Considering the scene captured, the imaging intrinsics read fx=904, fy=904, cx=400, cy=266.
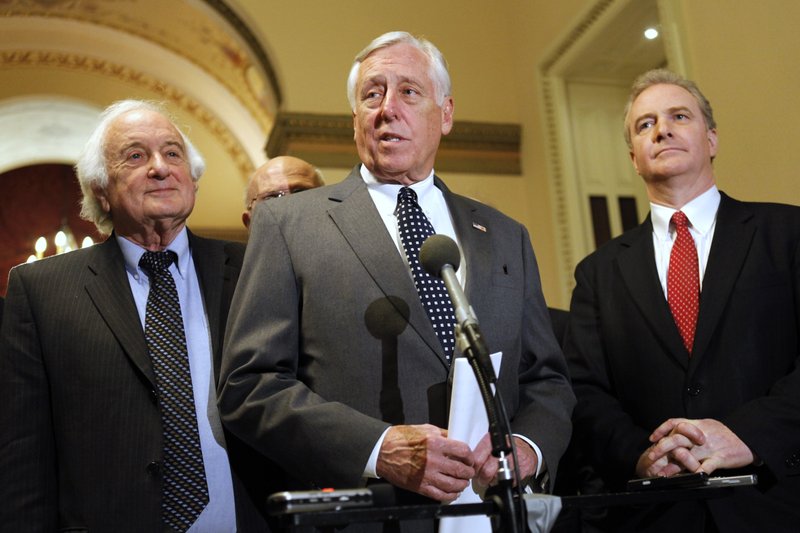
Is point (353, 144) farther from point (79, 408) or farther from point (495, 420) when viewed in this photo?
point (495, 420)

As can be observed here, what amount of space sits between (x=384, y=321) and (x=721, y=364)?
1.02 metres

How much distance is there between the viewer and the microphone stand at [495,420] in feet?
4.88

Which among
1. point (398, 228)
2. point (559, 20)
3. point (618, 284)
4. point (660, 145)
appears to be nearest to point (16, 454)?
point (398, 228)

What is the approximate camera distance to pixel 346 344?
2.06 m

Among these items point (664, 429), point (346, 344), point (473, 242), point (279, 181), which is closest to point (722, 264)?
point (664, 429)

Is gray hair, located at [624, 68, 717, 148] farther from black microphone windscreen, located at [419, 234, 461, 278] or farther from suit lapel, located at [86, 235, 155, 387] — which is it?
suit lapel, located at [86, 235, 155, 387]

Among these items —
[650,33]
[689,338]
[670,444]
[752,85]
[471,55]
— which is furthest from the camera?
[471,55]

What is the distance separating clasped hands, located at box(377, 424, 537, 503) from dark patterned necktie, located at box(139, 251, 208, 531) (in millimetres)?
577

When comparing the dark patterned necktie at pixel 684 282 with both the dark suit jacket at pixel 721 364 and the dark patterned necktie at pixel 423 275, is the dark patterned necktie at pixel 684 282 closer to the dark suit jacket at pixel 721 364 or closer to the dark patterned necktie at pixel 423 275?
the dark suit jacket at pixel 721 364

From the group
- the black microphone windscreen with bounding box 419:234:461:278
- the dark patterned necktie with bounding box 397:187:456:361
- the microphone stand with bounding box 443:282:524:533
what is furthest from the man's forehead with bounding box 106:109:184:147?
the microphone stand with bounding box 443:282:524:533

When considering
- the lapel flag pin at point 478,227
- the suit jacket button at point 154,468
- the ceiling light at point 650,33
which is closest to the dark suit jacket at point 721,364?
the lapel flag pin at point 478,227

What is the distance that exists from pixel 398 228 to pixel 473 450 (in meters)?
0.65

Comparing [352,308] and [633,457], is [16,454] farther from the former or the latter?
[633,457]

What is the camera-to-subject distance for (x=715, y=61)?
5184mm
